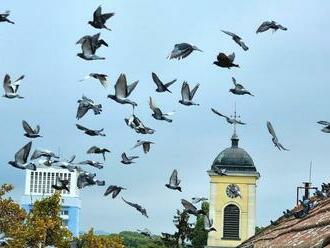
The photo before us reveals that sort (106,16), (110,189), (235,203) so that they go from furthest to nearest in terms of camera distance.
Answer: (235,203)
(110,189)
(106,16)

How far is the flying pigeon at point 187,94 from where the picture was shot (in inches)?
496

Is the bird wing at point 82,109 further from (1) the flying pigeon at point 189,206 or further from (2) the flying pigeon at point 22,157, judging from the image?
(1) the flying pigeon at point 189,206

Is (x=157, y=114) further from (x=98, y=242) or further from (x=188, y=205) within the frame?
(x=98, y=242)

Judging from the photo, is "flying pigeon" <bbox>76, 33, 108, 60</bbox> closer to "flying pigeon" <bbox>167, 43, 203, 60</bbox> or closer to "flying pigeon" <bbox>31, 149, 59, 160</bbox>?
"flying pigeon" <bbox>167, 43, 203, 60</bbox>

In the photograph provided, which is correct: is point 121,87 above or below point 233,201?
below

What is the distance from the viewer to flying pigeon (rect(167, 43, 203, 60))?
1218 centimetres

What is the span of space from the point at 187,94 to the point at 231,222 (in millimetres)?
67063

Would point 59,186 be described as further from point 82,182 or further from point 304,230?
point 304,230

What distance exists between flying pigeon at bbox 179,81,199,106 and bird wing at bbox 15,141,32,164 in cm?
232

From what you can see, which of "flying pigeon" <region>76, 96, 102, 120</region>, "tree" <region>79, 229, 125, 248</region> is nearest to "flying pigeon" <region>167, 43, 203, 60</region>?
"flying pigeon" <region>76, 96, 102, 120</region>

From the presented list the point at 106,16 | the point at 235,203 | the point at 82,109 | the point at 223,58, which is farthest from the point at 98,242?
the point at 223,58

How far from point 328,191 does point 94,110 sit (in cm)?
1027

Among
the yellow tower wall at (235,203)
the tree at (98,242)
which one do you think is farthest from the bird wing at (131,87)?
the yellow tower wall at (235,203)

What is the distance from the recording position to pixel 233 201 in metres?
80.0
